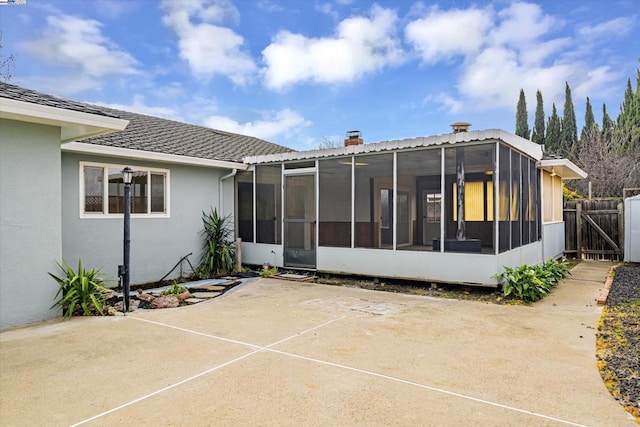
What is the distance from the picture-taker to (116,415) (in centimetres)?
288

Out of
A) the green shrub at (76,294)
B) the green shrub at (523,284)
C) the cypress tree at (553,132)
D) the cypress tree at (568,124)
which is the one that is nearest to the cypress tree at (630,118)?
the cypress tree at (568,124)

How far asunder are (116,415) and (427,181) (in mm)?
6546

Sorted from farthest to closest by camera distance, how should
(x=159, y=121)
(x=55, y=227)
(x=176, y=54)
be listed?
(x=176, y=54) < (x=159, y=121) < (x=55, y=227)

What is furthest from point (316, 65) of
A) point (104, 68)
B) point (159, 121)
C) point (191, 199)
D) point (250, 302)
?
point (250, 302)

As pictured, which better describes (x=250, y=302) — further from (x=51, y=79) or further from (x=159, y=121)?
(x=51, y=79)

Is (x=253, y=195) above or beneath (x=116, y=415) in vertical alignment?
above

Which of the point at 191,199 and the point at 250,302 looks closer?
the point at 250,302

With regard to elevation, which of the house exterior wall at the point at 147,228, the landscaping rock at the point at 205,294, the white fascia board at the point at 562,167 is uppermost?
the white fascia board at the point at 562,167

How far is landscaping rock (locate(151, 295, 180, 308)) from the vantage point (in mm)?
6559

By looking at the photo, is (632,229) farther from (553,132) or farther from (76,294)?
(553,132)

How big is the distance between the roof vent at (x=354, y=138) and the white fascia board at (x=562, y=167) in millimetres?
4663

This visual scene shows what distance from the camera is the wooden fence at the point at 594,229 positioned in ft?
39.6

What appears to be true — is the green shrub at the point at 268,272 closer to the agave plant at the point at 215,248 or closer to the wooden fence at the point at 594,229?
the agave plant at the point at 215,248

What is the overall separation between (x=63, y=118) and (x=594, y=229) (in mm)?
13922
